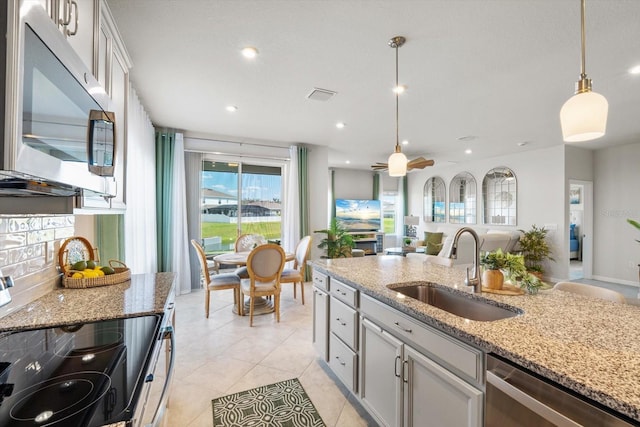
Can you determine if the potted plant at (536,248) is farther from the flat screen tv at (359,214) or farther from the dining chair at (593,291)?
the dining chair at (593,291)

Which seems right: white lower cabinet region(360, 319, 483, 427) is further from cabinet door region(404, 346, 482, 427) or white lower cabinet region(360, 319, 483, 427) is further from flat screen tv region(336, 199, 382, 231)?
flat screen tv region(336, 199, 382, 231)

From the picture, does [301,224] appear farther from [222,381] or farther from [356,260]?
[222,381]

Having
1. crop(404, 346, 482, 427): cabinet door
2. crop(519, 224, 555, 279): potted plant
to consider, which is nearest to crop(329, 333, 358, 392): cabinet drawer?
crop(404, 346, 482, 427): cabinet door

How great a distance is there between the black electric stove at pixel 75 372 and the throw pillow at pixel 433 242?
20.9 feet

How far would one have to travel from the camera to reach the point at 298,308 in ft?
13.3

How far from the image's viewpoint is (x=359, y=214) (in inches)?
Result: 331

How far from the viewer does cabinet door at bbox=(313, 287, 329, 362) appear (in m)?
2.35

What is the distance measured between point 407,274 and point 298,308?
2.32 m

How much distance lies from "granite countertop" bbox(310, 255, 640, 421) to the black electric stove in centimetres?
112

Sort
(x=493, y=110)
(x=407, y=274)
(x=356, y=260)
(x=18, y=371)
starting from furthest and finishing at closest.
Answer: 1. (x=493, y=110)
2. (x=356, y=260)
3. (x=407, y=274)
4. (x=18, y=371)

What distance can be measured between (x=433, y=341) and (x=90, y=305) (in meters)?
1.70

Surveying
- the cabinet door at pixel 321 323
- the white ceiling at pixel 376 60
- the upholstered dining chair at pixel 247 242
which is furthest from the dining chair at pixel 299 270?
the white ceiling at pixel 376 60

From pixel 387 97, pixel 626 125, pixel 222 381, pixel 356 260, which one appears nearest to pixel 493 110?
pixel 387 97

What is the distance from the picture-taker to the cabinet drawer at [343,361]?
6.40 ft
